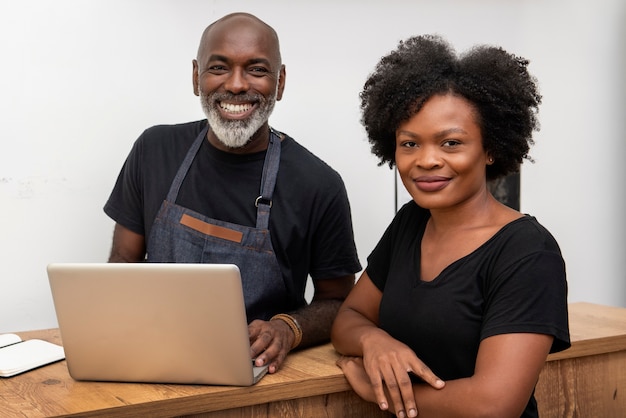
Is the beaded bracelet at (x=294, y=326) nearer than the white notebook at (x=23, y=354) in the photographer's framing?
No

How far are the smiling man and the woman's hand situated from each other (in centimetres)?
40

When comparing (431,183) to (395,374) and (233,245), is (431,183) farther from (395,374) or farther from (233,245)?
(233,245)

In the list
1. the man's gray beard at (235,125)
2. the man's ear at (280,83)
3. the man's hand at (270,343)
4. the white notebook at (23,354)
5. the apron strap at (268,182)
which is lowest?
the white notebook at (23,354)

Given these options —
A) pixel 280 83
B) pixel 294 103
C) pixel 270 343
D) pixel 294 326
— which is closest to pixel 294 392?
pixel 270 343

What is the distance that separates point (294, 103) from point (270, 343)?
3.56 feet

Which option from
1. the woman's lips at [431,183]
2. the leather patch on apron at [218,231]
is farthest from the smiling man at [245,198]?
the woman's lips at [431,183]

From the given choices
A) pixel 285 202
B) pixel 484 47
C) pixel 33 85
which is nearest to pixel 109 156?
pixel 33 85

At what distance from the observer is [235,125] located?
220 cm

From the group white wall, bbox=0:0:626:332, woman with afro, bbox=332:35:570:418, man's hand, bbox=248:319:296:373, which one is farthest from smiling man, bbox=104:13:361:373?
woman with afro, bbox=332:35:570:418

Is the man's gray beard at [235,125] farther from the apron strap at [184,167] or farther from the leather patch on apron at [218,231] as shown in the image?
the leather patch on apron at [218,231]

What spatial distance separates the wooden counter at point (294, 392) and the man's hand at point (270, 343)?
3cm

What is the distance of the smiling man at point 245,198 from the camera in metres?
2.16

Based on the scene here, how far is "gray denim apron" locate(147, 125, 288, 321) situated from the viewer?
7.04ft

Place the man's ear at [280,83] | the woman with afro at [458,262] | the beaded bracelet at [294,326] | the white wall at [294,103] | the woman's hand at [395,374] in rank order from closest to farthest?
the woman with afro at [458,262] → the woman's hand at [395,374] → the beaded bracelet at [294,326] → the man's ear at [280,83] → the white wall at [294,103]
